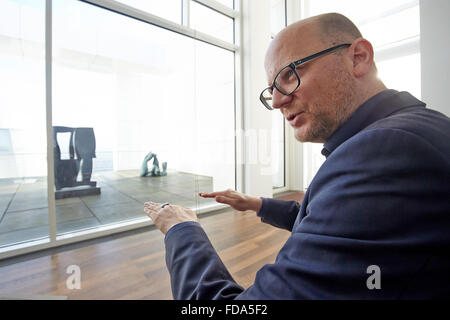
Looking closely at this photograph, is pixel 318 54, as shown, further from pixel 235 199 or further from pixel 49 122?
pixel 49 122

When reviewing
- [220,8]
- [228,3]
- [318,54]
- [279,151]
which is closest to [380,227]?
[318,54]

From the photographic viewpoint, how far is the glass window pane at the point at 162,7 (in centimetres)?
213

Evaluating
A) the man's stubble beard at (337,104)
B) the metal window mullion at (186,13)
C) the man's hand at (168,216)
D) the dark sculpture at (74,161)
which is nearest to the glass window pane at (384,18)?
the metal window mullion at (186,13)

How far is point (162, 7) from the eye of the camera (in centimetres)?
231

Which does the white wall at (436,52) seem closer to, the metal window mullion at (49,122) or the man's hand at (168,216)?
the man's hand at (168,216)

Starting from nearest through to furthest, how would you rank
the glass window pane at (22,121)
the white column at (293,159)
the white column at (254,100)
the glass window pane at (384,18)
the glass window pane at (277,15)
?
the glass window pane at (22,121) → the glass window pane at (384,18) → the white column at (254,100) → the glass window pane at (277,15) → the white column at (293,159)

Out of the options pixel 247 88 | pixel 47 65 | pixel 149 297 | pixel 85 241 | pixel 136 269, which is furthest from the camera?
pixel 247 88

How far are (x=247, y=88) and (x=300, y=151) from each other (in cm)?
181

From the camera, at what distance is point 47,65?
1.68 metres

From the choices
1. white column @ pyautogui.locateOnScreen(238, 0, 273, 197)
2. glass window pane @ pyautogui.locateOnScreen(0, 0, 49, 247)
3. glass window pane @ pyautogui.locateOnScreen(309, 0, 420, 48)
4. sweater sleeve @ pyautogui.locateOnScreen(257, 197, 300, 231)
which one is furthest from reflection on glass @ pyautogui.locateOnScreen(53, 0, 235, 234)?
glass window pane @ pyautogui.locateOnScreen(309, 0, 420, 48)

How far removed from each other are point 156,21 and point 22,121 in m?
1.63

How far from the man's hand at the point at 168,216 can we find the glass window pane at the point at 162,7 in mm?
2366
